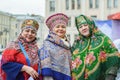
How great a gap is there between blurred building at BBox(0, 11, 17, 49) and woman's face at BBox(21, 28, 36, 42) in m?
74.8

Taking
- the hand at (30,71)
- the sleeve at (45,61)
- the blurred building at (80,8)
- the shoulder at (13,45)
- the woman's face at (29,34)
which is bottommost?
the hand at (30,71)

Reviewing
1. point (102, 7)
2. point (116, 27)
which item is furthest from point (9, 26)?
point (116, 27)

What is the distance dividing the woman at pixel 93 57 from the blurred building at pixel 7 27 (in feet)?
246

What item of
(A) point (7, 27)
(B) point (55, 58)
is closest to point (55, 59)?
(B) point (55, 58)

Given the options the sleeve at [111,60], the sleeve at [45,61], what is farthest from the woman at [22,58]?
the sleeve at [111,60]

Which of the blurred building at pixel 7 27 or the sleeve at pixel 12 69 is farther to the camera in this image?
the blurred building at pixel 7 27

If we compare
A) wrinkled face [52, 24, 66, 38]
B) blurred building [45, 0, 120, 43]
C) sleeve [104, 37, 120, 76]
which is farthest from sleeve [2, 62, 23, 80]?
blurred building [45, 0, 120, 43]

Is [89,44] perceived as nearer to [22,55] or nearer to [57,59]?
[57,59]

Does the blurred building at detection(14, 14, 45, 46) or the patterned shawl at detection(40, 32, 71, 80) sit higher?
the blurred building at detection(14, 14, 45, 46)

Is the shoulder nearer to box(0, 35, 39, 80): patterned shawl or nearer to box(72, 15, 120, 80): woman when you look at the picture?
box(0, 35, 39, 80): patterned shawl

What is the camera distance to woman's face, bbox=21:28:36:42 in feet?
15.3

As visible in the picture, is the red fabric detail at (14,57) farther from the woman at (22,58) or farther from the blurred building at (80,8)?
the blurred building at (80,8)

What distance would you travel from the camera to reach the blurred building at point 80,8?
49250 mm

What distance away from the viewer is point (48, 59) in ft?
14.4
